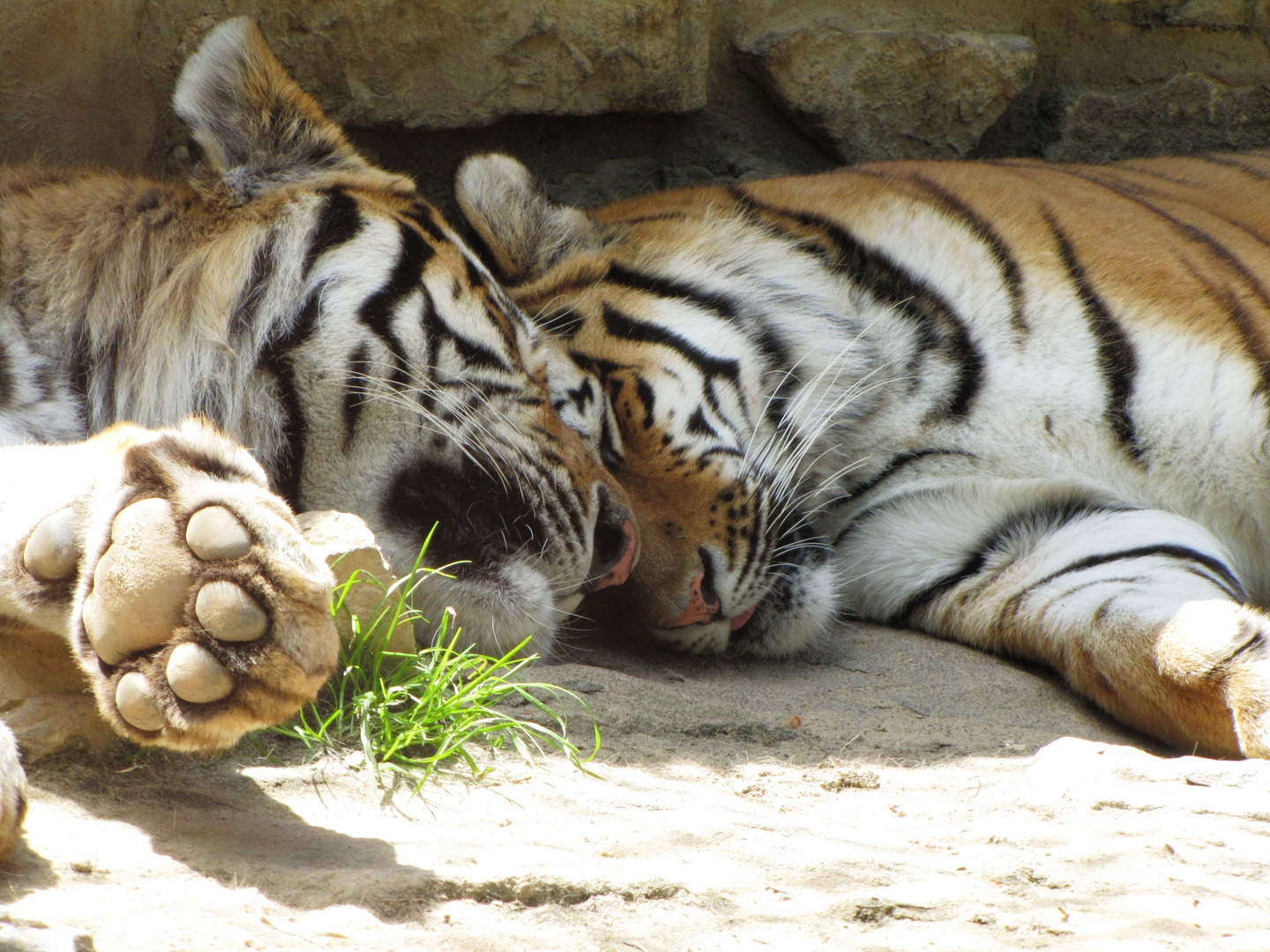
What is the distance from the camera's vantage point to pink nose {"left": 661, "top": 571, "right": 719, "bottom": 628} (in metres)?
2.01

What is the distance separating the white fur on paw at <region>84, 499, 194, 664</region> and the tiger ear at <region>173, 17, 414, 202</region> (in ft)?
3.11

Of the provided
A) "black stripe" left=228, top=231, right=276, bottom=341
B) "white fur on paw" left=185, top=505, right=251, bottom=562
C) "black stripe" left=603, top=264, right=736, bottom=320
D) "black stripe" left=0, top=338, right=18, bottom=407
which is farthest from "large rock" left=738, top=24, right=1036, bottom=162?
"white fur on paw" left=185, top=505, right=251, bottom=562

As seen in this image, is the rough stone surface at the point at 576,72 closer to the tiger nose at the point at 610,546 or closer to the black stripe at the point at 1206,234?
the black stripe at the point at 1206,234

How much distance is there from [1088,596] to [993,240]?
0.81 metres

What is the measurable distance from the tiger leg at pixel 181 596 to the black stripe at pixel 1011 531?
1525 mm

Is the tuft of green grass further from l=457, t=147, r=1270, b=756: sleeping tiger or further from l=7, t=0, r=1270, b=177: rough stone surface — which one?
l=7, t=0, r=1270, b=177: rough stone surface

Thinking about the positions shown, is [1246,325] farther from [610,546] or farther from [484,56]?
A: [484,56]

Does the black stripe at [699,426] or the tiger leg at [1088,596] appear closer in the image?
the tiger leg at [1088,596]

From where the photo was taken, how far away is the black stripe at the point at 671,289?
2.38 metres

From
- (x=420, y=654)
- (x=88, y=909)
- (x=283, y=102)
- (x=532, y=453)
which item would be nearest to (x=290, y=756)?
(x=420, y=654)

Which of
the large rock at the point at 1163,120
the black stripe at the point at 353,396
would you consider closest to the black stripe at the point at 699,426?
the black stripe at the point at 353,396

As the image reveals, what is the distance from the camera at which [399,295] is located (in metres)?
1.85

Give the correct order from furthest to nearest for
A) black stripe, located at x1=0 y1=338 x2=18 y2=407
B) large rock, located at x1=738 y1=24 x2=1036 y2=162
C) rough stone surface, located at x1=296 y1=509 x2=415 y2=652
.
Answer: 1. large rock, located at x1=738 y1=24 x2=1036 y2=162
2. black stripe, located at x1=0 y1=338 x2=18 y2=407
3. rough stone surface, located at x1=296 y1=509 x2=415 y2=652

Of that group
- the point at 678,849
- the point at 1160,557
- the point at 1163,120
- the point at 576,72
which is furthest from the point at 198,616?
the point at 1163,120
